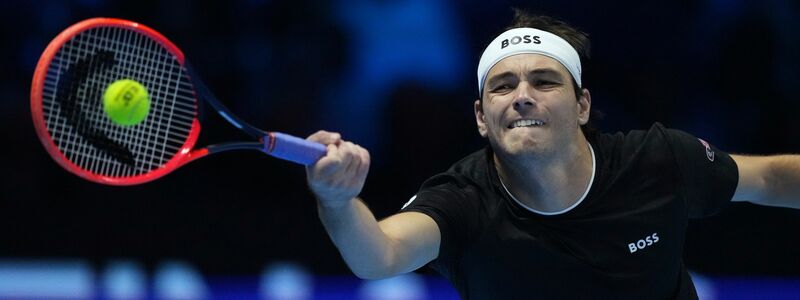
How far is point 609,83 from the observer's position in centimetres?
822

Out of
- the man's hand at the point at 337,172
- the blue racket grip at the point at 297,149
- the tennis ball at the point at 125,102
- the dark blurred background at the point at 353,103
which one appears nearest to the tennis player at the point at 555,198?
the man's hand at the point at 337,172

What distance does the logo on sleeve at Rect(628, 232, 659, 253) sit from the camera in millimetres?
4246

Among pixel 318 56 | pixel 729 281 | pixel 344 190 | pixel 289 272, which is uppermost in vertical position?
pixel 318 56

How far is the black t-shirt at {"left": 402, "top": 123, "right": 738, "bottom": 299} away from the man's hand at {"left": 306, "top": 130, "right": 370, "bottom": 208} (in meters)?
0.64

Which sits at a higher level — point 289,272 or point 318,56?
point 318,56

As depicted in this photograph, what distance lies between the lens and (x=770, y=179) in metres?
4.60

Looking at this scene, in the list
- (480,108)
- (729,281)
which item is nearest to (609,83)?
(729,281)

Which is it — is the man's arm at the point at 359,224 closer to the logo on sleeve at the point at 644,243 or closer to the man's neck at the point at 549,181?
the man's neck at the point at 549,181

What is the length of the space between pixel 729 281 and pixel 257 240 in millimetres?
2907

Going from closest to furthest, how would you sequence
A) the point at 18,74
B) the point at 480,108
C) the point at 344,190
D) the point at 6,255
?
the point at 344,190 → the point at 480,108 → the point at 6,255 → the point at 18,74

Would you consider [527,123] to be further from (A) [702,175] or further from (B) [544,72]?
(A) [702,175]

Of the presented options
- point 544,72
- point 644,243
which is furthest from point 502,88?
point 644,243

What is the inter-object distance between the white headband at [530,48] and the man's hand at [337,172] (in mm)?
1168

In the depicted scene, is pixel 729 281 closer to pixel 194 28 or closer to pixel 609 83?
pixel 609 83
